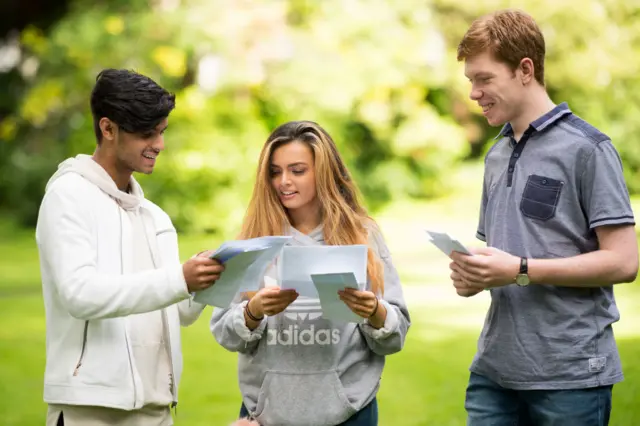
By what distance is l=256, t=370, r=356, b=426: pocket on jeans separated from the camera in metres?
3.01

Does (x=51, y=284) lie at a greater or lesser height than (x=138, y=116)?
lesser

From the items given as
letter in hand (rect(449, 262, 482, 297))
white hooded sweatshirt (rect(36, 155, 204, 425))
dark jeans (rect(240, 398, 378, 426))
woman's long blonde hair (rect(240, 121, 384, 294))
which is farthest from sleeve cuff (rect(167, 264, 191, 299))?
letter in hand (rect(449, 262, 482, 297))

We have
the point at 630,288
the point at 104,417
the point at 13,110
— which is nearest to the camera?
the point at 104,417

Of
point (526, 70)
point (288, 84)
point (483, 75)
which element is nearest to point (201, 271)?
point (483, 75)

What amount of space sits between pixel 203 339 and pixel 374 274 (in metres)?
5.97

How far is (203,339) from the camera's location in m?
8.83

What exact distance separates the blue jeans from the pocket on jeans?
15.6 inches

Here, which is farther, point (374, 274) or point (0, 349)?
point (0, 349)

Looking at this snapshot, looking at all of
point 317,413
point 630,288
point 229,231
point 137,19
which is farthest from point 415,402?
point 137,19

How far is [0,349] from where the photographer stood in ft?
28.0

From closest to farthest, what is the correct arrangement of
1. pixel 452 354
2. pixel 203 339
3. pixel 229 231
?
pixel 452 354
pixel 203 339
pixel 229 231

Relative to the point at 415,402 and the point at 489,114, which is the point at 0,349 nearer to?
the point at 415,402

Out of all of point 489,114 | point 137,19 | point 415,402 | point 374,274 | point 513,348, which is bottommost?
point 415,402

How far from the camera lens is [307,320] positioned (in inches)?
121
